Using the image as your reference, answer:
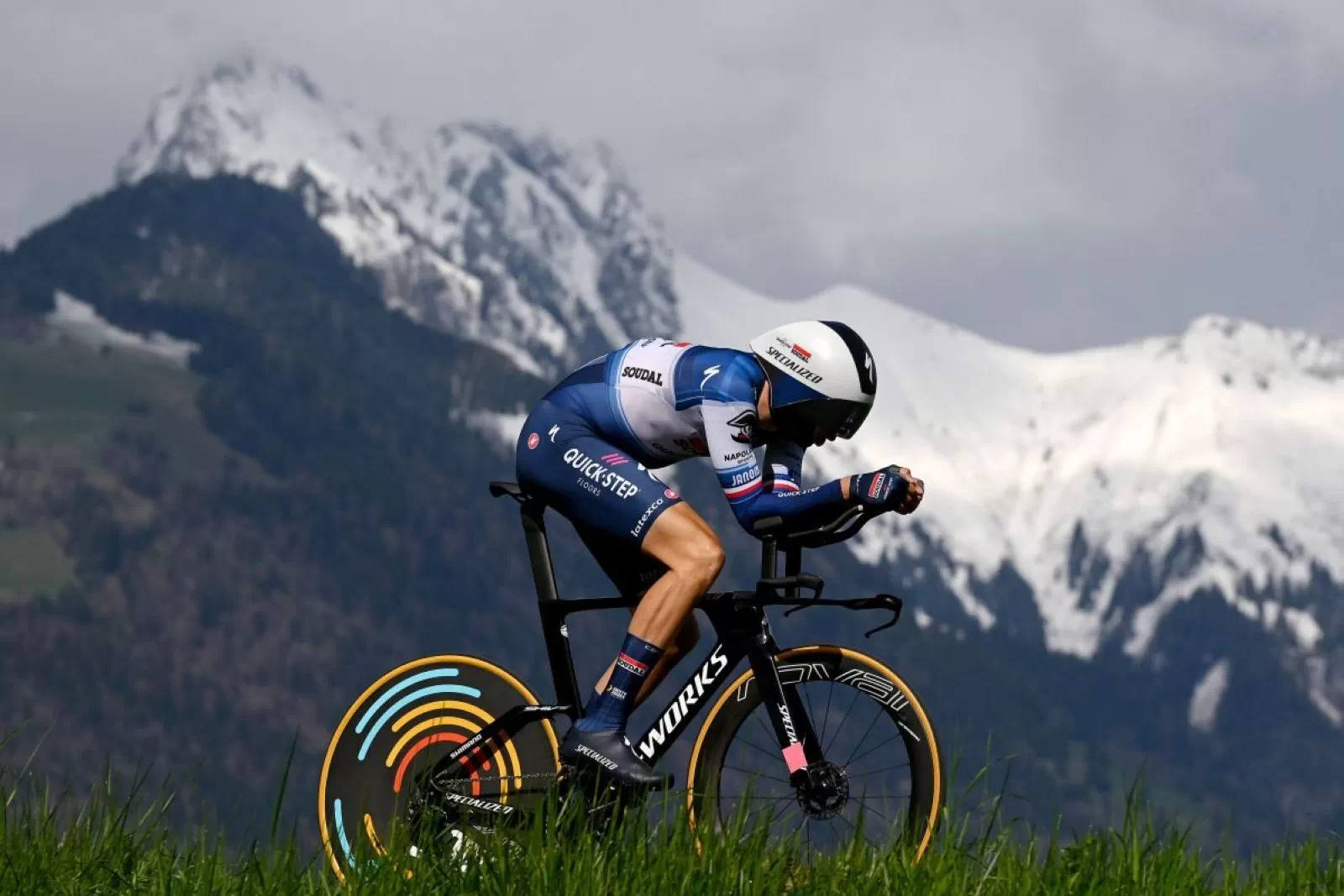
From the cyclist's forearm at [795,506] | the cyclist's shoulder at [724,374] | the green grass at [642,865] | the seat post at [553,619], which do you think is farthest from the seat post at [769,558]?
the green grass at [642,865]

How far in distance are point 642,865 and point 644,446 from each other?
3.00m

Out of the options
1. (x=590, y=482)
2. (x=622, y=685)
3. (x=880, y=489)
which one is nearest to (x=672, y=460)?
(x=590, y=482)

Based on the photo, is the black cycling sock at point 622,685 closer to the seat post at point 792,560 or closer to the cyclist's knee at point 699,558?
the cyclist's knee at point 699,558

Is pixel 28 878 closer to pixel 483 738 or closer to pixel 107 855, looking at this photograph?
pixel 107 855

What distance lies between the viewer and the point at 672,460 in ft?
29.8

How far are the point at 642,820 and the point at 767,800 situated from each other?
Answer: 0.73 meters

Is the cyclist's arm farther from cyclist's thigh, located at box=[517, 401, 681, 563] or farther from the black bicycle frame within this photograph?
cyclist's thigh, located at box=[517, 401, 681, 563]

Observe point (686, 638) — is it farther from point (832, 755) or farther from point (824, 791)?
point (824, 791)

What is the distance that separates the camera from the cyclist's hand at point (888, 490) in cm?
799

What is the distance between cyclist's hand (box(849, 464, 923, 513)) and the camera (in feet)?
26.2

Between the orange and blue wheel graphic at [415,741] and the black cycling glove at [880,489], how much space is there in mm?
2007

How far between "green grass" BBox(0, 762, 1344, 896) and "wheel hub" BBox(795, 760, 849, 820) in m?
1.19

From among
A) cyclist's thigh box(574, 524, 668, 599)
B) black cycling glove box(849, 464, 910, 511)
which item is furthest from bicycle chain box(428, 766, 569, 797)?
black cycling glove box(849, 464, 910, 511)

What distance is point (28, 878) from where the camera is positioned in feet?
20.5
